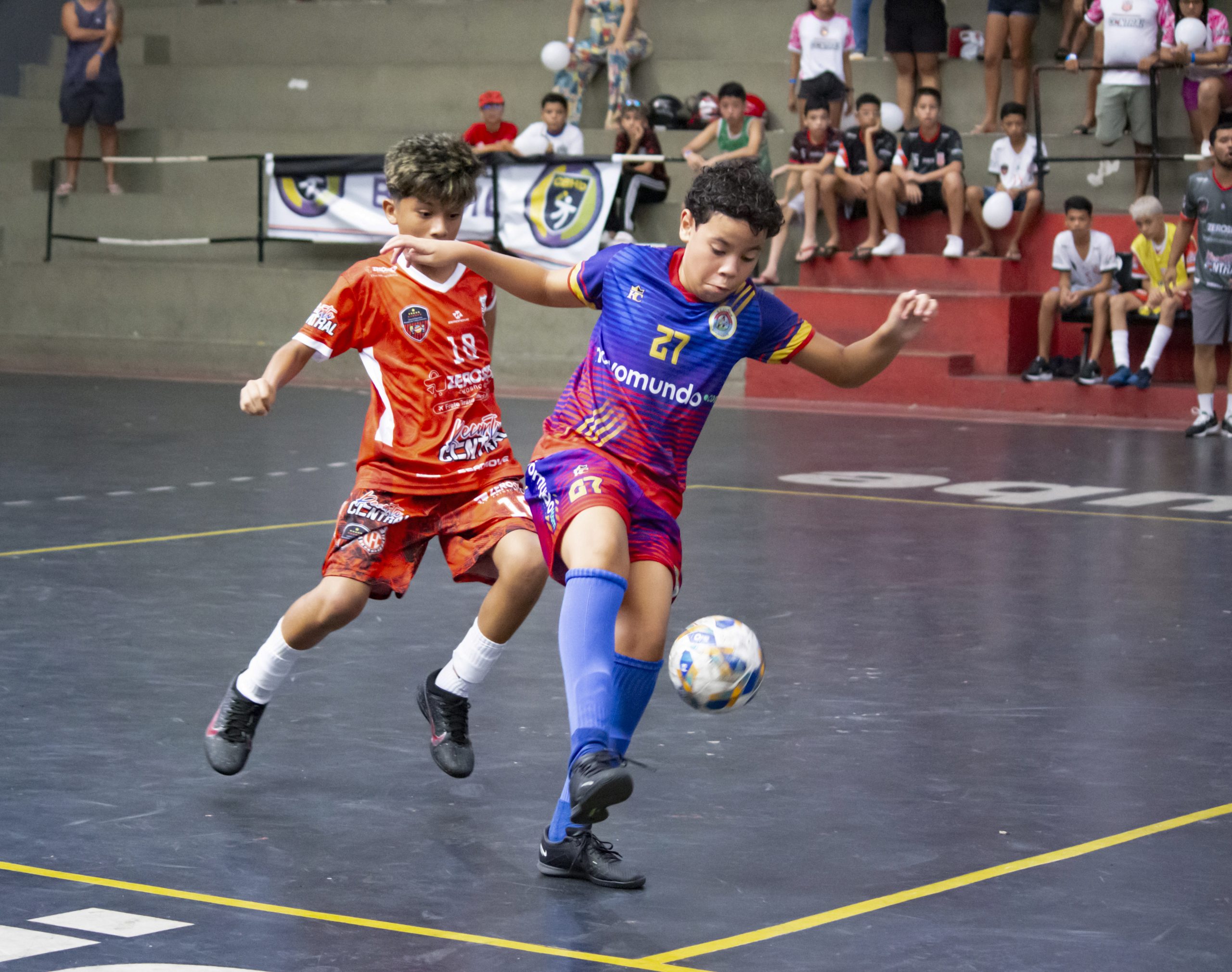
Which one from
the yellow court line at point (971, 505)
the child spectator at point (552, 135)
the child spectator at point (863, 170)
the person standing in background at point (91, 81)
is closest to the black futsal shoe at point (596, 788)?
the yellow court line at point (971, 505)

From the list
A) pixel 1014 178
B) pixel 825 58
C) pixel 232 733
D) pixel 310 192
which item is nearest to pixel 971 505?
pixel 232 733

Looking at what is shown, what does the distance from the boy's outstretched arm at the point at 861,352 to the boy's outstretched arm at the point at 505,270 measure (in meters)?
0.63

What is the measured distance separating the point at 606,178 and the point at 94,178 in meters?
7.91

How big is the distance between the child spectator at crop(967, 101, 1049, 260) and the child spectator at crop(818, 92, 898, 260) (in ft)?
2.92

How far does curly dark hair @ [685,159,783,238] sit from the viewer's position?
4.73m

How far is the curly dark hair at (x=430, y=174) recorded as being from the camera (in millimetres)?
5508

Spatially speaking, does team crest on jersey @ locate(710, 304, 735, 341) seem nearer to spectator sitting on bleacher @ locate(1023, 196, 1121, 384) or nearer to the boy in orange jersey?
the boy in orange jersey

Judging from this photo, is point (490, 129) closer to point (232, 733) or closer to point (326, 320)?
point (326, 320)

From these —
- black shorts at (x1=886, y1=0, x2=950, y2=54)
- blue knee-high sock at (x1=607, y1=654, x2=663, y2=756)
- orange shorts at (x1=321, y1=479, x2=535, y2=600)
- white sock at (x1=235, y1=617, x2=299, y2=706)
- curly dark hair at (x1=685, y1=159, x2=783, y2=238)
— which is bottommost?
white sock at (x1=235, y1=617, x2=299, y2=706)

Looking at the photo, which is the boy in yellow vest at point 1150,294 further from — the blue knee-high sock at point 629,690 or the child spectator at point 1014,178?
the blue knee-high sock at point 629,690

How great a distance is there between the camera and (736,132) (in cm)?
1905

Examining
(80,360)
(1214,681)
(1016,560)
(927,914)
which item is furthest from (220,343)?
(927,914)

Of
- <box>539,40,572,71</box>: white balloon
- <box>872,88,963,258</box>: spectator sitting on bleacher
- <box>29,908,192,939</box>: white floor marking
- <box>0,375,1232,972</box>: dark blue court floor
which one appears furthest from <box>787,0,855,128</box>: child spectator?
<box>29,908,192,939</box>: white floor marking

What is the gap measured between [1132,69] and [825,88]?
9.69ft
